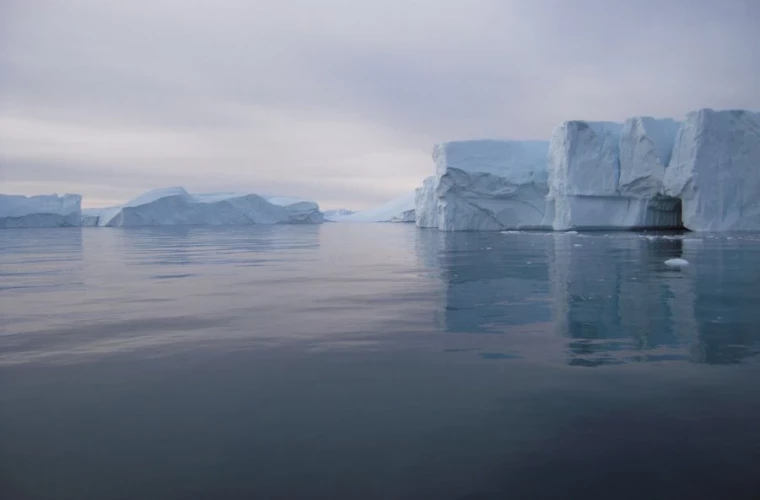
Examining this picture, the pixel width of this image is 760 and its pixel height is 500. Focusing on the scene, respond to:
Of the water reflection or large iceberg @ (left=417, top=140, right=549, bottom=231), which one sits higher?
large iceberg @ (left=417, top=140, right=549, bottom=231)

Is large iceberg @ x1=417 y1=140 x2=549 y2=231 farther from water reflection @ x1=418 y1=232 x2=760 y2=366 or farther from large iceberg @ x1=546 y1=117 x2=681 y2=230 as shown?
water reflection @ x1=418 y1=232 x2=760 y2=366

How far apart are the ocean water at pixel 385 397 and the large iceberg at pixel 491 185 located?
25.8m

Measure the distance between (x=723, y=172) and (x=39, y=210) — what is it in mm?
58851

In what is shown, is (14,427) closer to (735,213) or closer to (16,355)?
(16,355)

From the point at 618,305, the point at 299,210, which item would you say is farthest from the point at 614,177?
the point at 299,210

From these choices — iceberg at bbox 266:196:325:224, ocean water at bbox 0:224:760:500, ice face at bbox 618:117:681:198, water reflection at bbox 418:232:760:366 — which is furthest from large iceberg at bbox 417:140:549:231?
iceberg at bbox 266:196:325:224

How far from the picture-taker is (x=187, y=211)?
58906 mm

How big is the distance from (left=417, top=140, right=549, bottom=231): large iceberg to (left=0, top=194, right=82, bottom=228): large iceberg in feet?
138

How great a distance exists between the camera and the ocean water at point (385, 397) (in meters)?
2.71

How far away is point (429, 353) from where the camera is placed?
4.94 m

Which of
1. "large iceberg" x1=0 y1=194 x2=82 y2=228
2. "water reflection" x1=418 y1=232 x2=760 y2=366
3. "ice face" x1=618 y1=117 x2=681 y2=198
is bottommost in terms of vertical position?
"water reflection" x1=418 y1=232 x2=760 y2=366

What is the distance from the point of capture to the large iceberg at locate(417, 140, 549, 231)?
33344mm

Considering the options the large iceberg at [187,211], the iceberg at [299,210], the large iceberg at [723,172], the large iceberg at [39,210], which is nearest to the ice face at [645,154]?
the large iceberg at [723,172]

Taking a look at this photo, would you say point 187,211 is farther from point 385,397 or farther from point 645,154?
point 385,397
